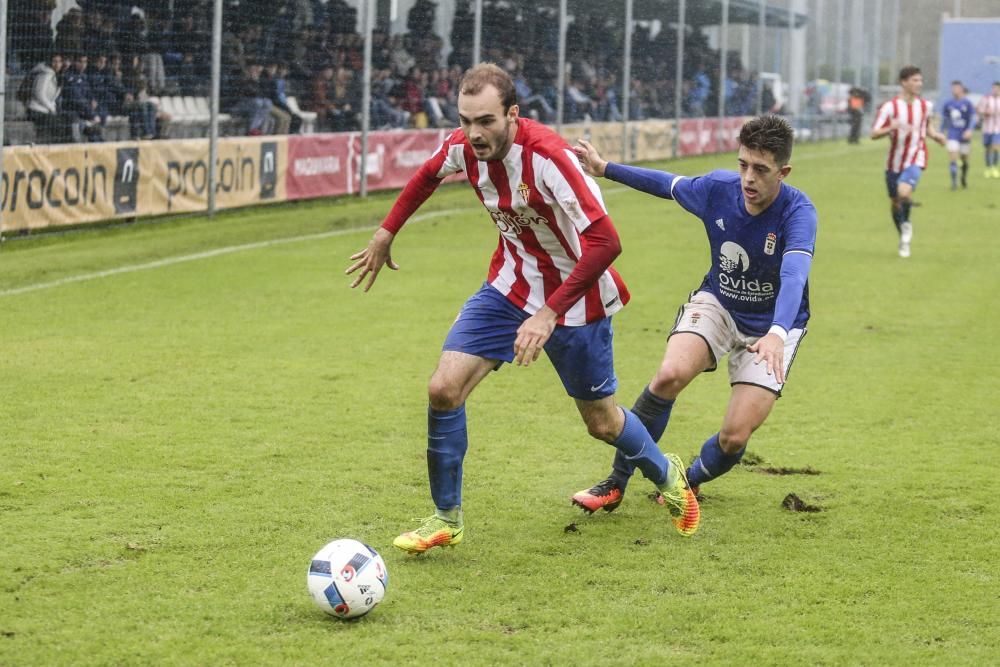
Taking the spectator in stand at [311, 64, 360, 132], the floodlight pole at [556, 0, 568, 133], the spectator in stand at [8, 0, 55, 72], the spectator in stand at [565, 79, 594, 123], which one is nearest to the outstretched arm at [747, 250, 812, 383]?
the spectator in stand at [8, 0, 55, 72]

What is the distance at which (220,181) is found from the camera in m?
17.8

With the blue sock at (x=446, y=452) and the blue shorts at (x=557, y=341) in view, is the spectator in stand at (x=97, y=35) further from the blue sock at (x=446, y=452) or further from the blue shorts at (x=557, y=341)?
the blue sock at (x=446, y=452)

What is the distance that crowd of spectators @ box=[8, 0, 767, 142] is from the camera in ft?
49.5

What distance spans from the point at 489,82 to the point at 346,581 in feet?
5.97

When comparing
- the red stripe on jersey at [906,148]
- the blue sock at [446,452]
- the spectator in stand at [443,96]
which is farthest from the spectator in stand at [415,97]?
the blue sock at [446,452]

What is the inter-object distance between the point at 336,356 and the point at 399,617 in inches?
198

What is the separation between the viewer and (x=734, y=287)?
20.4 feet

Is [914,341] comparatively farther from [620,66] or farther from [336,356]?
[620,66]

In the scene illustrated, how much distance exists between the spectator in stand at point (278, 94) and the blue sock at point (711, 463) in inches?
533

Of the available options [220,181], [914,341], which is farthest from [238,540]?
[220,181]

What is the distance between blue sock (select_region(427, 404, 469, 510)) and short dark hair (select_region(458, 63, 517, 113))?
1150mm

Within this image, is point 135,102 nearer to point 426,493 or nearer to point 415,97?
point 415,97

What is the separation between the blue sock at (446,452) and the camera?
17.9 ft

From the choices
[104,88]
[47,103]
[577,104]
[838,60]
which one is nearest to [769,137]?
[47,103]
